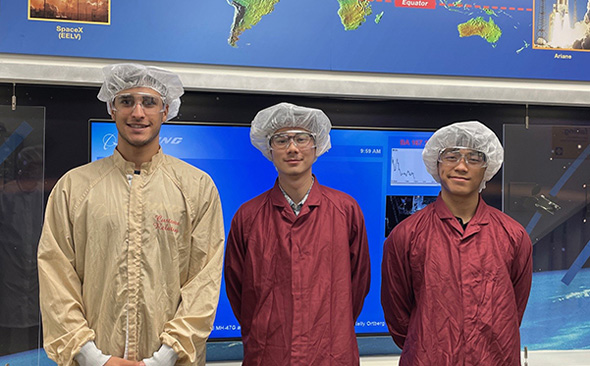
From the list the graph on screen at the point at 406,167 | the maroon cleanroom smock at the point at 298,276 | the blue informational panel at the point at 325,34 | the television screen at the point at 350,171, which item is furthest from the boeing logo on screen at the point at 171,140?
the graph on screen at the point at 406,167

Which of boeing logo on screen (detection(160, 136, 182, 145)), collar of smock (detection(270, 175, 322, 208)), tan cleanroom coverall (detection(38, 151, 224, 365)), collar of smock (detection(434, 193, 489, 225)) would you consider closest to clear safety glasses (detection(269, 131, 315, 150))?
collar of smock (detection(270, 175, 322, 208))

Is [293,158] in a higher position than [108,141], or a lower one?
lower

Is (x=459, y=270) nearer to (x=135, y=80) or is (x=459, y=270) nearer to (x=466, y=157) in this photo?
(x=466, y=157)

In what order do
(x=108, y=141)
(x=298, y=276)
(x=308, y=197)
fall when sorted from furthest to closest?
(x=108, y=141), (x=308, y=197), (x=298, y=276)

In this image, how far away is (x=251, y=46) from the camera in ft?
8.97

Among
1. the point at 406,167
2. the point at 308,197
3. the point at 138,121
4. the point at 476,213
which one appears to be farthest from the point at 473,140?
the point at 138,121

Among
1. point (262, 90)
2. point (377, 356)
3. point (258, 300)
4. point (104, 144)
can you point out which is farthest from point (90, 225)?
point (377, 356)

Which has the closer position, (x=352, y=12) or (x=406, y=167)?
(x=352, y=12)

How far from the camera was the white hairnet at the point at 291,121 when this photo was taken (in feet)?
7.34

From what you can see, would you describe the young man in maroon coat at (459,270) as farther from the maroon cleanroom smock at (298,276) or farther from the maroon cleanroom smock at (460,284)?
the maroon cleanroom smock at (298,276)

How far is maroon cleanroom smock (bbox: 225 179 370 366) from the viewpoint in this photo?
6.82 feet

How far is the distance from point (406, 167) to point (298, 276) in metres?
1.13

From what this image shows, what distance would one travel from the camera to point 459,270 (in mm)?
2047

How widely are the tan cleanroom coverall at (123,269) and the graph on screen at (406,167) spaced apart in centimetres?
133
